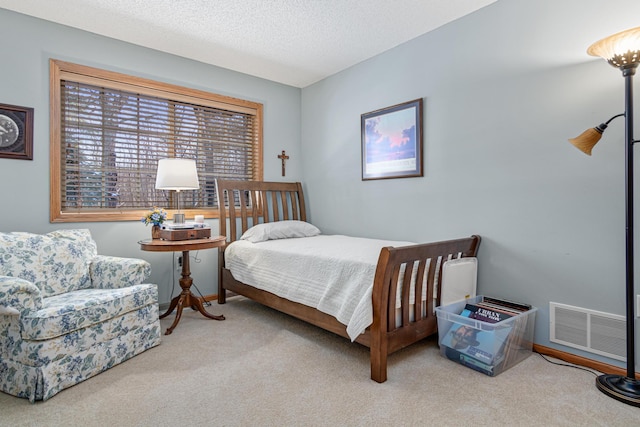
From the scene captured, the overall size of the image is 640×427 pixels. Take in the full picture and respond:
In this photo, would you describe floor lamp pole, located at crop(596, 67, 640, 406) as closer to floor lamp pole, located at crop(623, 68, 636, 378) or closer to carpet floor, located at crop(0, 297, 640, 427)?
floor lamp pole, located at crop(623, 68, 636, 378)

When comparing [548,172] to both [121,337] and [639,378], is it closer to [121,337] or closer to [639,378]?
[639,378]

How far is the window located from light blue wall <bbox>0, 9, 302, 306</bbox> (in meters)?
0.07

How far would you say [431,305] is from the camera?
235 centimetres

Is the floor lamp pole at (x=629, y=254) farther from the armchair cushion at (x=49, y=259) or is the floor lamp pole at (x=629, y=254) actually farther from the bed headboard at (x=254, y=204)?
the armchair cushion at (x=49, y=259)

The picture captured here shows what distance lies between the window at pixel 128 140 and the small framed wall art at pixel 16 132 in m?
0.15

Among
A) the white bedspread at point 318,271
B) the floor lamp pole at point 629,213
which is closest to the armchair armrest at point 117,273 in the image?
the white bedspread at point 318,271

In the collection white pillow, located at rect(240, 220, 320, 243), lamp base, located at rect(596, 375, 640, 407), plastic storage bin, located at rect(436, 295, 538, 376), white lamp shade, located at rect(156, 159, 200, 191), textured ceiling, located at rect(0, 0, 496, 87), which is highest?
textured ceiling, located at rect(0, 0, 496, 87)

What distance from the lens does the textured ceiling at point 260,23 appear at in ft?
8.38

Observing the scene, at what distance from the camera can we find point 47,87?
9.03 ft

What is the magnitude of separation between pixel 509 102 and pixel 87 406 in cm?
309

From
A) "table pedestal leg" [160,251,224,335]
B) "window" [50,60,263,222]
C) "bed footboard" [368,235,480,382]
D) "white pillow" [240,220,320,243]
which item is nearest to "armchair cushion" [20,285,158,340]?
"table pedestal leg" [160,251,224,335]

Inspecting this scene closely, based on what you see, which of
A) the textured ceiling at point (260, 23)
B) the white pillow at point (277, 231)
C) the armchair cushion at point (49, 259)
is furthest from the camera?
the white pillow at point (277, 231)

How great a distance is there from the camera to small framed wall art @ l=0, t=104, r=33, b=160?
258cm

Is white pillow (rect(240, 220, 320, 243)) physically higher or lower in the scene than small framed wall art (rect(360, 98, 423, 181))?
lower
